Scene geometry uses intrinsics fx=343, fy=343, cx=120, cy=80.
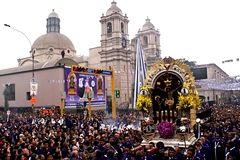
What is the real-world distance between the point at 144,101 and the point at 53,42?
53832mm

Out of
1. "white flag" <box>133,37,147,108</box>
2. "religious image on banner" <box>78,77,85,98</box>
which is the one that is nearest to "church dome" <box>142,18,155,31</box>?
"religious image on banner" <box>78,77,85,98</box>

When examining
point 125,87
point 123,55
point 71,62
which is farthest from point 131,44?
point 71,62

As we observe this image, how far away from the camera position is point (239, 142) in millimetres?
11391

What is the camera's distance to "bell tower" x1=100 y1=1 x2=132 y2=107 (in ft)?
209

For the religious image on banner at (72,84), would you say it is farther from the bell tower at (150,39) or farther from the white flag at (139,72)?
the bell tower at (150,39)

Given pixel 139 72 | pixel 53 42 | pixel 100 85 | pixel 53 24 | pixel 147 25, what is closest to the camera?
pixel 139 72

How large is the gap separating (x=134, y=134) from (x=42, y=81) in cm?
3092

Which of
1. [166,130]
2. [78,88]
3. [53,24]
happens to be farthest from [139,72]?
[53,24]

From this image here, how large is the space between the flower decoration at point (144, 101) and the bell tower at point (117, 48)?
1706 inches

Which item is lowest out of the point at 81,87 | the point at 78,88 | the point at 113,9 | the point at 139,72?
the point at 78,88

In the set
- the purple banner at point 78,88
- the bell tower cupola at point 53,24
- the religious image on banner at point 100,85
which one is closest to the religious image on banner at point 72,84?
the purple banner at point 78,88

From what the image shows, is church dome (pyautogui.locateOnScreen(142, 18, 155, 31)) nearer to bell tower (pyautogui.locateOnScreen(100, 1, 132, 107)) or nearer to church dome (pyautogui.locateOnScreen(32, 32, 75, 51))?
bell tower (pyautogui.locateOnScreen(100, 1, 132, 107))

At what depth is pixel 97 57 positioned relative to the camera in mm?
68000

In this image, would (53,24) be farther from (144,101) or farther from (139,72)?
(144,101)
